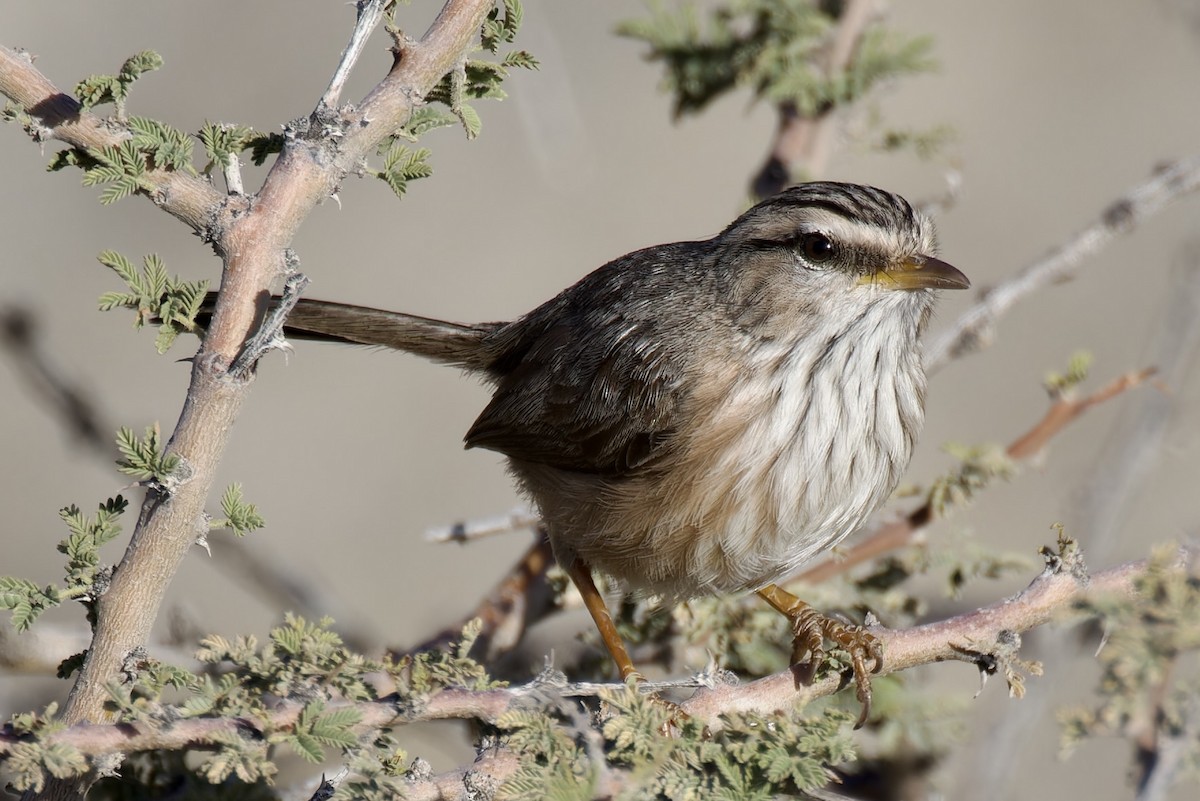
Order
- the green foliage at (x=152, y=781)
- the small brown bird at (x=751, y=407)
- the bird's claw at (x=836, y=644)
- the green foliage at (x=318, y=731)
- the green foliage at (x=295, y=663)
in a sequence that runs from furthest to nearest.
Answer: the small brown bird at (x=751, y=407) → the bird's claw at (x=836, y=644) → the green foliage at (x=152, y=781) → the green foliage at (x=295, y=663) → the green foliage at (x=318, y=731)

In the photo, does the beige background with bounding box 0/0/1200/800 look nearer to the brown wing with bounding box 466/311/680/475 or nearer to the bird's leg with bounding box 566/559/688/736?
the brown wing with bounding box 466/311/680/475

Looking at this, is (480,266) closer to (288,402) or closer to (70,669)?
(288,402)

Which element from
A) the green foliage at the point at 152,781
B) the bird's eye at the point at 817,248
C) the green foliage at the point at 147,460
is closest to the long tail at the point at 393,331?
the bird's eye at the point at 817,248

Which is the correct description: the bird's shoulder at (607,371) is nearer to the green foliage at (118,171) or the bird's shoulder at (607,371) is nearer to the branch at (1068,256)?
the branch at (1068,256)

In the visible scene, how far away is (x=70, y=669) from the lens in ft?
9.63

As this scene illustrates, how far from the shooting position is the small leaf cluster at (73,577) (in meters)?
2.77

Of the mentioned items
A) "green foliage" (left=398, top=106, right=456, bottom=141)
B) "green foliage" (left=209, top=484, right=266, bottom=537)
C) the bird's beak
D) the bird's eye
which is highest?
the bird's eye

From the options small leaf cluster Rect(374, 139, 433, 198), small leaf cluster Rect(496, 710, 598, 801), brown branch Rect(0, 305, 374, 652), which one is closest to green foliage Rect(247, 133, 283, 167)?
small leaf cluster Rect(374, 139, 433, 198)

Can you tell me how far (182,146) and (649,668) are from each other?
279 centimetres

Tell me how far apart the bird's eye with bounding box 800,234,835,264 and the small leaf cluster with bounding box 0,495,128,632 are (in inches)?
96.4

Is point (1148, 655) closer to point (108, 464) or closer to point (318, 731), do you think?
point (318, 731)

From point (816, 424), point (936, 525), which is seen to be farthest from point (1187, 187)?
point (816, 424)

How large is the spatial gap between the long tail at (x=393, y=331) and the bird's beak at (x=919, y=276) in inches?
71.6

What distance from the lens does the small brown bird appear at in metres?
4.15
